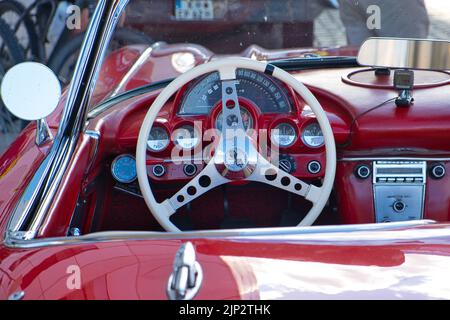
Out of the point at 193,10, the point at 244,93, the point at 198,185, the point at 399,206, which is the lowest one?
the point at 399,206

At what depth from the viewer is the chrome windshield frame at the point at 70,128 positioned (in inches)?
76.8

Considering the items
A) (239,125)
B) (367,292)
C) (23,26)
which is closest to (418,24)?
(239,125)

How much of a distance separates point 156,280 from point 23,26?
181 inches

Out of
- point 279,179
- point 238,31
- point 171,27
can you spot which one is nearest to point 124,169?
point 279,179

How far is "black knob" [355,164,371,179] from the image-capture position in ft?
7.77

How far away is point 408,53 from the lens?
77.9 inches

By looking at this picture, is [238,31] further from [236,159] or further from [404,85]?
[236,159]

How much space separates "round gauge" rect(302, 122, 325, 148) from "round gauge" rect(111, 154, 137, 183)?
54cm

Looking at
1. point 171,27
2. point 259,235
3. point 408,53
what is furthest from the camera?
point 171,27

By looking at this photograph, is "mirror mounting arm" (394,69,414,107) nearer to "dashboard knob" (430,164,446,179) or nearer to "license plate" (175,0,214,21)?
"dashboard knob" (430,164,446,179)

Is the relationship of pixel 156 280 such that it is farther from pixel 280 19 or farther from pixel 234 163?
pixel 280 19

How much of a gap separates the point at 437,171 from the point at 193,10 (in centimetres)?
337

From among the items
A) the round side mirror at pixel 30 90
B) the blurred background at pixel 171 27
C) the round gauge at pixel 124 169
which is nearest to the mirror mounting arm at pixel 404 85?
the round gauge at pixel 124 169

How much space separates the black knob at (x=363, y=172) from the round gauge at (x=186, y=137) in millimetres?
519
